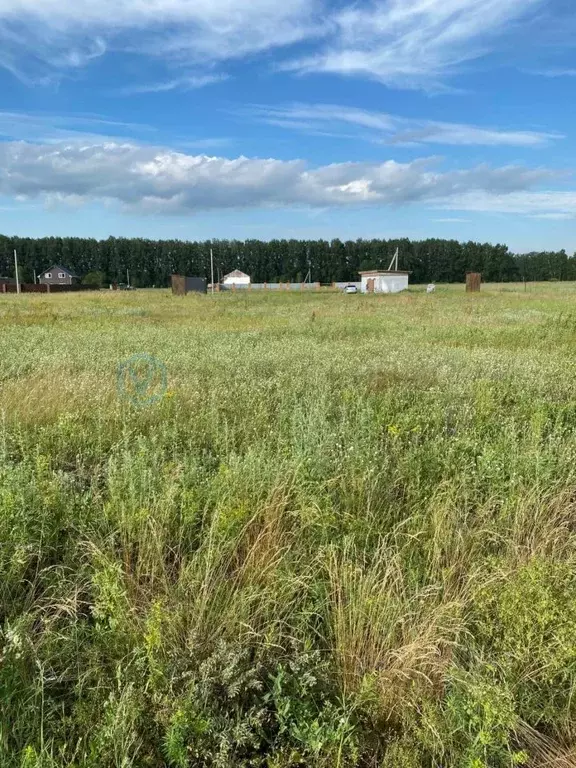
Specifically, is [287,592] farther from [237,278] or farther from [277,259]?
[277,259]

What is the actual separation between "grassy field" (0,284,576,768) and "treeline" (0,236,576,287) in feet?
311

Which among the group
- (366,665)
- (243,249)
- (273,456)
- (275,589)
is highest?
(243,249)

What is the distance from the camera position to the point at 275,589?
2.44 meters

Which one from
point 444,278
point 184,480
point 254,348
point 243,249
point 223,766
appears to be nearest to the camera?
point 223,766

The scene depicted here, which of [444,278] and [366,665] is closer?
[366,665]

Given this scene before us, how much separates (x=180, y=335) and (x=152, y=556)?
965 centimetres

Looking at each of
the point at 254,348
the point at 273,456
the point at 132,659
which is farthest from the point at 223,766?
the point at 254,348

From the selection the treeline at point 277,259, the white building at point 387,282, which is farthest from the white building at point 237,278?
the white building at point 387,282

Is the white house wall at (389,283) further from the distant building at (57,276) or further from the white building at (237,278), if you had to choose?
the distant building at (57,276)

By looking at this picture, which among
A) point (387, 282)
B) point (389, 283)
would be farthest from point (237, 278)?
point (389, 283)

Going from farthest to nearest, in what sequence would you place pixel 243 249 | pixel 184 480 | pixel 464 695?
1. pixel 243 249
2. pixel 184 480
3. pixel 464 695

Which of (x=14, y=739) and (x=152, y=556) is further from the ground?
(x=152, y=556)

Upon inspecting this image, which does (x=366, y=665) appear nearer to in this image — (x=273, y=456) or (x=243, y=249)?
(x=273, y=456)

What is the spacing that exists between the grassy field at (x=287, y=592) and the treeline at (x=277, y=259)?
94833 mm
